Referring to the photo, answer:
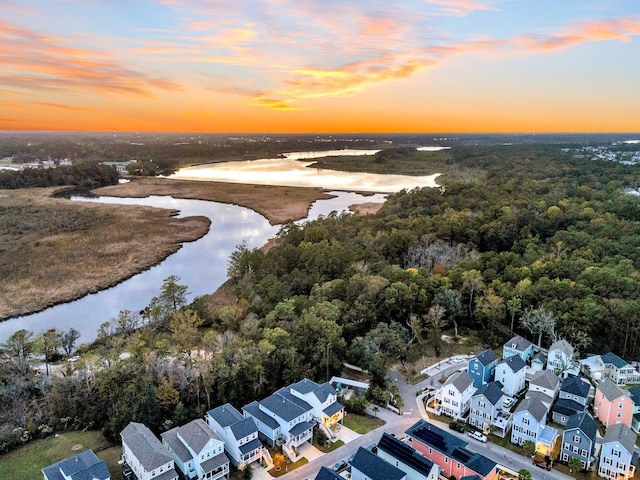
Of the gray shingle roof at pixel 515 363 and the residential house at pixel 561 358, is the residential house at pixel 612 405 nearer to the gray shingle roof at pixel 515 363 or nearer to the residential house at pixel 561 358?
the residential house at pixel 561 358

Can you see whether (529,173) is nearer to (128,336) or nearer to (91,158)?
(128,336)

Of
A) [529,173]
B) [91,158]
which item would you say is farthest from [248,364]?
[91,158]

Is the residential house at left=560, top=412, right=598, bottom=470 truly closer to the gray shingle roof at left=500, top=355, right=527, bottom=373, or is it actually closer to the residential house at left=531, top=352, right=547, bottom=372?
the gray shingle roof at left=500, top=355, right=527, bottom=373

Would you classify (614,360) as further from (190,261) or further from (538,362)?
(190,261)

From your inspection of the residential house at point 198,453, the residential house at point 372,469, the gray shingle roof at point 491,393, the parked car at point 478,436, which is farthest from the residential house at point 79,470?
the gray shingle roof at point 491,393

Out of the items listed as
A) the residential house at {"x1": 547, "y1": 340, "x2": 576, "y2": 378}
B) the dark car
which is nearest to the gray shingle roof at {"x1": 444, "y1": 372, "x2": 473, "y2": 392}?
the dark car

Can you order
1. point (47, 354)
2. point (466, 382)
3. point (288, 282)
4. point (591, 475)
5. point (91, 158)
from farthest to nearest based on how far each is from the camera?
1. point (91, 158)
2. point (288, 282)
3. point (47, 354)
4. point (466, 382)
5. point (591, 475)
